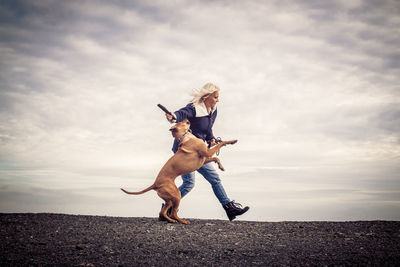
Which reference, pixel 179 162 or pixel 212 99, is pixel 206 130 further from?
pixel 179 162

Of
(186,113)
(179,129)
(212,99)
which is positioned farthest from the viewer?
(212,99)

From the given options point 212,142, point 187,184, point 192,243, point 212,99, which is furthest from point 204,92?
point 192,243

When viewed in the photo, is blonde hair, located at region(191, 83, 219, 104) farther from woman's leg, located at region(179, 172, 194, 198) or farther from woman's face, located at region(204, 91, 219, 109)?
woman's leg, located at region(179, 172, 194, 198)

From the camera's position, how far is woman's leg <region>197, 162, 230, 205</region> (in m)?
7.08

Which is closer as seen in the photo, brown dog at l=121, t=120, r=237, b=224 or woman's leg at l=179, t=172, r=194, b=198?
brown dog at l=121, t=120, r=237, b=224

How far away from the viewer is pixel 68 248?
191 inches

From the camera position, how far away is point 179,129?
20.9 feet

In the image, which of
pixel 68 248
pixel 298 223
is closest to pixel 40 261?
pixel 68 248

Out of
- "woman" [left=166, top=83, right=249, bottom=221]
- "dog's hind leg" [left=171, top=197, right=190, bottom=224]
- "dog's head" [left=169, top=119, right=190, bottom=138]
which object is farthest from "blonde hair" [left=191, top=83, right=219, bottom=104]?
"dog's hind leg" [left=171, top=197, right=190, bottom=224]

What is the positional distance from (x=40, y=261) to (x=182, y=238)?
6.84ft

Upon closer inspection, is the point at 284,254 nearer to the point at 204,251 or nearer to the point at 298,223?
the point at 204,251

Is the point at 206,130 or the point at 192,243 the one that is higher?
the point at 206,130

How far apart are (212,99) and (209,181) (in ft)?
5.73

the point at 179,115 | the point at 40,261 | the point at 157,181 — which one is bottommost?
the point at 40,261
